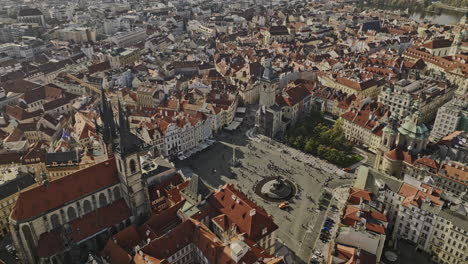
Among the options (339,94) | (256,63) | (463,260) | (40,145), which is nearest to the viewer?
(463,260)

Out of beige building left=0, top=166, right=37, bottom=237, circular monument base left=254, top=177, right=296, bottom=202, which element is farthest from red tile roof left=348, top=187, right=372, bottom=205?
beige building left=0, top=166, right=37, bottom=237

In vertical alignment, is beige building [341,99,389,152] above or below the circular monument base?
above

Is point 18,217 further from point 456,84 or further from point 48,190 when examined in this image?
point 456,84

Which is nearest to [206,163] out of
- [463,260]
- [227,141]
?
[227,141]

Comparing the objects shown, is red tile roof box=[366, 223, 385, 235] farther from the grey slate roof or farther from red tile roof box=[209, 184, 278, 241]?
the grey slate roof

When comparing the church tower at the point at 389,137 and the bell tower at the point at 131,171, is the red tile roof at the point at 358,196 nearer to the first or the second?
the church tower at the point at 389,137
